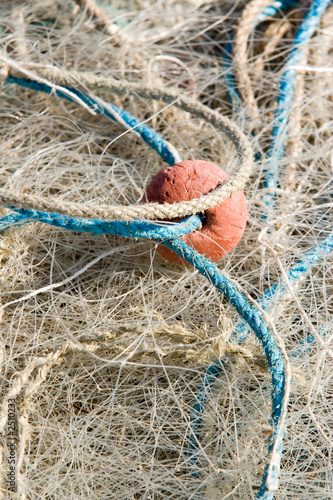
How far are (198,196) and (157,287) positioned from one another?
242 mm

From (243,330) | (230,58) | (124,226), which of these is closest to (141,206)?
(124,226)

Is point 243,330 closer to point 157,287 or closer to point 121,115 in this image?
point 157,287

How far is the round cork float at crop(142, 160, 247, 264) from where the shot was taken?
1050 mm

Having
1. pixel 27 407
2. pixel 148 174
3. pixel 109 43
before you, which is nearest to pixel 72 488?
pixel 27 407

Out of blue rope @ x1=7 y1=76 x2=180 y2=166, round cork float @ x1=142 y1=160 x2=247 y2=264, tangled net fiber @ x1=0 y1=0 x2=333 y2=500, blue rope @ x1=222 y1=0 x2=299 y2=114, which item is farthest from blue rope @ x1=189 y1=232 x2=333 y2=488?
blue rope @ x1=222 y1=0 x2=299 y2=114

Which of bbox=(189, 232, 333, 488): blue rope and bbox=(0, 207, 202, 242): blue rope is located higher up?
bbox=(0, 207, 202, 242): blue rope

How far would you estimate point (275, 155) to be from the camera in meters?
1.34

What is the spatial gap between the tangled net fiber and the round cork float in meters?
0.04

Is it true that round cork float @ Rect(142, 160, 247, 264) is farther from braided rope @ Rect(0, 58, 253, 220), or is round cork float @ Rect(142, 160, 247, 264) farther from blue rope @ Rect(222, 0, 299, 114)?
blue rope @ Rect(222, 0, 299, 114)

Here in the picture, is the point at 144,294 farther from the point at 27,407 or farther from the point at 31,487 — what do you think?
the point at 31,487

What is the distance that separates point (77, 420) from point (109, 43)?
1.16 metres

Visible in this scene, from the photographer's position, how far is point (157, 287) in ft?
3.73

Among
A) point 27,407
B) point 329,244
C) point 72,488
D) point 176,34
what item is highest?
point 176,34

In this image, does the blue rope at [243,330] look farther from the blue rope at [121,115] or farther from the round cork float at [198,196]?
the blue rope at [121,115]
